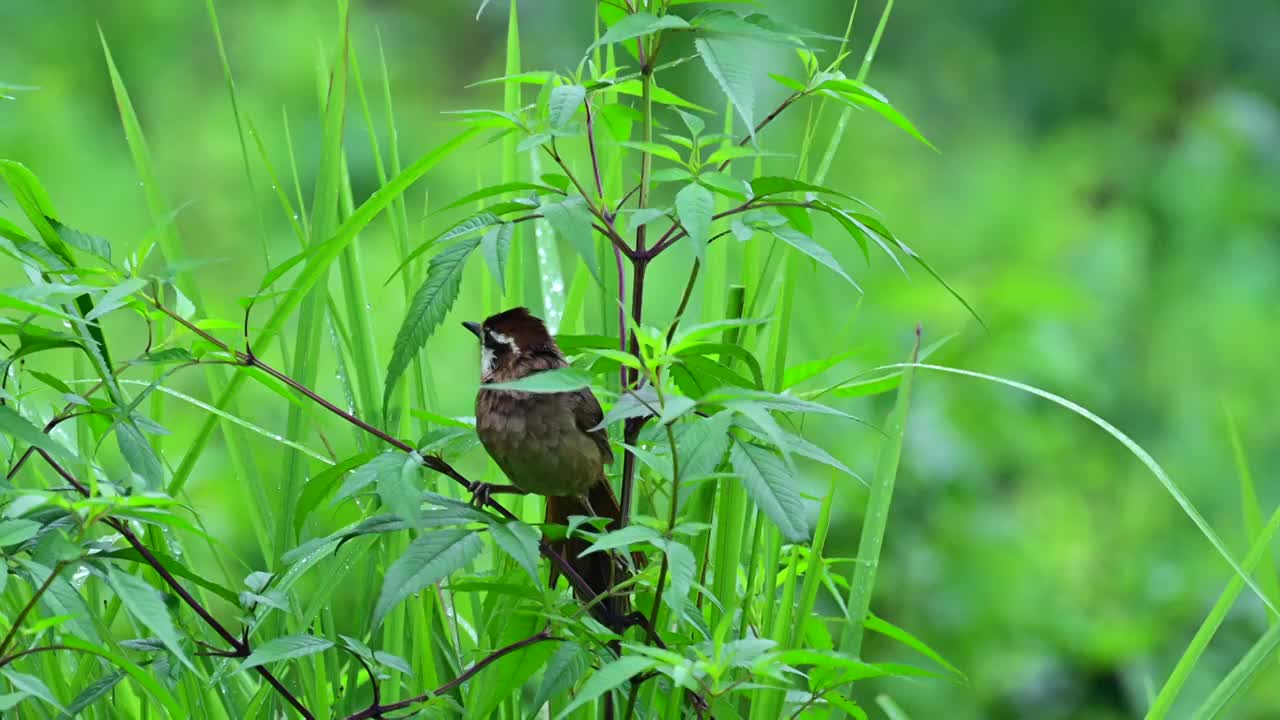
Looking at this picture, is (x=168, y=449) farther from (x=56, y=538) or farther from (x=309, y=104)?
(x=56, y=538)

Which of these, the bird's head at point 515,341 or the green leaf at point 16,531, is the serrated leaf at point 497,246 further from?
the green leaf at point 16,531

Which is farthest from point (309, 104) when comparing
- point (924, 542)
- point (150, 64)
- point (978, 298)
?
point (924, 542)

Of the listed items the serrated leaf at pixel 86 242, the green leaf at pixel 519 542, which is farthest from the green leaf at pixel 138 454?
the green leaf at pixel 519 542

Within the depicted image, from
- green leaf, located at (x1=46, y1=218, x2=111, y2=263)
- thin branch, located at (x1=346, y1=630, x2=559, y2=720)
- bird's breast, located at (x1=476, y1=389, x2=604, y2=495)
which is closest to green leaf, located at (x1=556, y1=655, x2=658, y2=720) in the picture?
thin branch, located at (x1=346, y1=630, x2=559, y2=720)

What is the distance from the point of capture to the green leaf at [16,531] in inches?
27.7

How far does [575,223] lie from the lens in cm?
78

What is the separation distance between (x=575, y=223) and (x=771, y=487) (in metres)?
0.18

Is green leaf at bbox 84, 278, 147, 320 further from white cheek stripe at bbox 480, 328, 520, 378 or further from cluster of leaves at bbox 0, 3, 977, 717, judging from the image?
white cheek stripe at bbox 480, 328, 520, 378

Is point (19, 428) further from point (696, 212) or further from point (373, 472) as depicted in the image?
point (696, 212)

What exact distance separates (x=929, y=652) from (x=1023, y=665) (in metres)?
1.38

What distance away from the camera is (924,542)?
2.22m

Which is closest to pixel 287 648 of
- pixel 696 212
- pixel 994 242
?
pixel 696 212

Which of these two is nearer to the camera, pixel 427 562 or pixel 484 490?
pixel 427 562

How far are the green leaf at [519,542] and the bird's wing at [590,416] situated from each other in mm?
187
